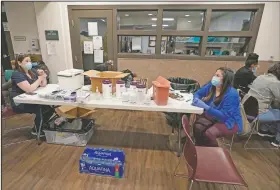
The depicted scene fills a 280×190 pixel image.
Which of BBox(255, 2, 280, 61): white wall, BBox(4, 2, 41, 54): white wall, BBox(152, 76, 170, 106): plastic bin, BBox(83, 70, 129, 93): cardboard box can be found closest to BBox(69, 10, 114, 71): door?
BBox(4, 2, 41, 54): white wall

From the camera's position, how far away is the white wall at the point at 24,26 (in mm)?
3227

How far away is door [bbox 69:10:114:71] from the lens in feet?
10.7

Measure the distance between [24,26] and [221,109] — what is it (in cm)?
376

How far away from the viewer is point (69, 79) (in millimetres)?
1972

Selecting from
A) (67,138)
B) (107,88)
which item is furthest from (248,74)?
(67,138)

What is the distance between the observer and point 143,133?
2.46 metres

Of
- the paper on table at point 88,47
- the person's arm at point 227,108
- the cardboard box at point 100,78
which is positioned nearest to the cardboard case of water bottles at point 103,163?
the cardboard box at point 100,78

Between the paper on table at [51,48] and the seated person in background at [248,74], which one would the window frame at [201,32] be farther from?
the paper on table at [51,48]

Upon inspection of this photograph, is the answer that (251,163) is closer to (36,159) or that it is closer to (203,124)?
(203,124)

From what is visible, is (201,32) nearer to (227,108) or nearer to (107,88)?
(227,108)

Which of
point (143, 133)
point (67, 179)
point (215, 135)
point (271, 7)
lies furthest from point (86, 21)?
point (271, 7)

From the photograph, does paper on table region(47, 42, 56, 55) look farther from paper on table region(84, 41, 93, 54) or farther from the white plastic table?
the white plastic table

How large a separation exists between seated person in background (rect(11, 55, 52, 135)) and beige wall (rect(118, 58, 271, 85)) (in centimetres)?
164

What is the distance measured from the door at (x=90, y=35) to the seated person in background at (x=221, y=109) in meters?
2.26
